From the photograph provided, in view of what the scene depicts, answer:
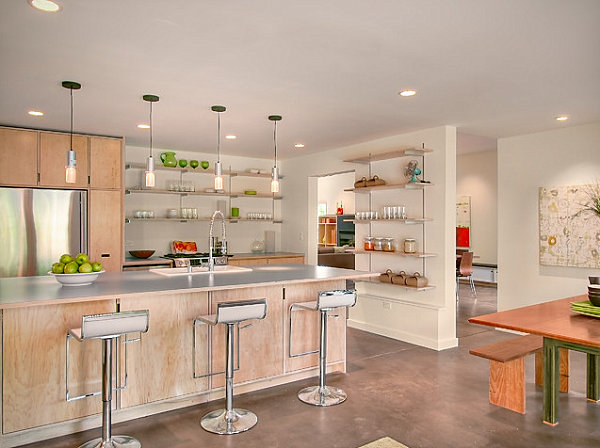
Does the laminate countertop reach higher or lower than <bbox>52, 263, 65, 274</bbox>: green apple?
lower

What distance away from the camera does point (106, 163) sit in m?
5.61

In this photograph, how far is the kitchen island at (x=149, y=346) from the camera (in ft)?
9.52

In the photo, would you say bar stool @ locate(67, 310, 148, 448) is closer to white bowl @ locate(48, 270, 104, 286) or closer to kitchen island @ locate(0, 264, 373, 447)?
kitchen island @ locate(0, 264, 373, 447)

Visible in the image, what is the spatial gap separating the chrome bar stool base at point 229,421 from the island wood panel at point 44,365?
2.49 ft

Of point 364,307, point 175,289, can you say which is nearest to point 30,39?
point 175,289

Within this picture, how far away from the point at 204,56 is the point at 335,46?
0.87m

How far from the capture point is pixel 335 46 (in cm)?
286

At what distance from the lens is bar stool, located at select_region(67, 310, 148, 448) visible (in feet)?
8.64

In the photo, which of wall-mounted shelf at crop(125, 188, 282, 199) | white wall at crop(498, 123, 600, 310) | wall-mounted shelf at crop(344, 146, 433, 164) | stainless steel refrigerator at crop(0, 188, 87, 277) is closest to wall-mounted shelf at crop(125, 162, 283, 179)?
wall-mounted shelf at crop(125, 188, 282, 199)

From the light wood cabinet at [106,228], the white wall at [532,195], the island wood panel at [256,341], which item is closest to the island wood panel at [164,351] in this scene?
the island wood panel at [256,341]

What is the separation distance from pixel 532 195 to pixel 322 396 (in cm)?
383

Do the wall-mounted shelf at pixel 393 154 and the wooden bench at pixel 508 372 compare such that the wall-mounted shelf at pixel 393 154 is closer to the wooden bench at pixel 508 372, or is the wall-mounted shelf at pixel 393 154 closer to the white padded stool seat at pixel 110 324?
the wooden bench at pixel 508 372

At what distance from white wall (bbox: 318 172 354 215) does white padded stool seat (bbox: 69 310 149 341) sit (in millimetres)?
8624

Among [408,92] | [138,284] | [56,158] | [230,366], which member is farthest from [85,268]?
[408,92]
